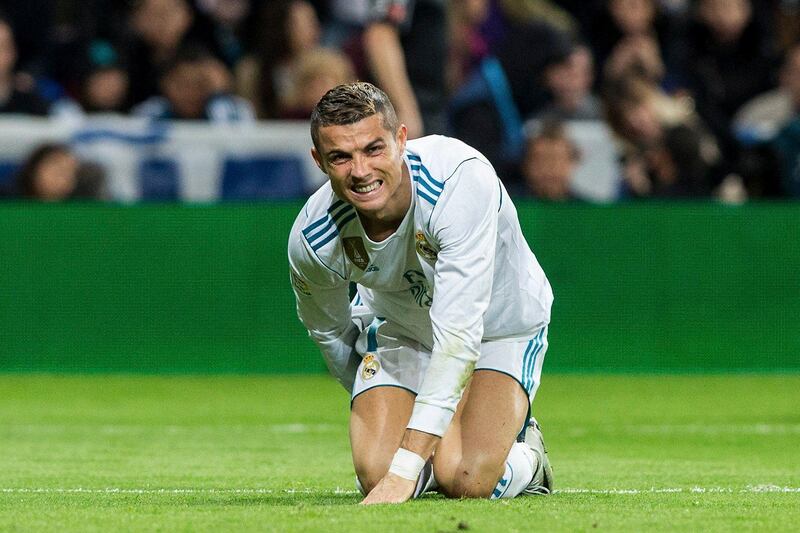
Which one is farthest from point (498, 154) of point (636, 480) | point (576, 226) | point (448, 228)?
point (448, 228)

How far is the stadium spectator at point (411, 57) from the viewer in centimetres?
1042

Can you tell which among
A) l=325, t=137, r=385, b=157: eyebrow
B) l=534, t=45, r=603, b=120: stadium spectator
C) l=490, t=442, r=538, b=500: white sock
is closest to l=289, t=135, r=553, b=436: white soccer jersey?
l=325, t=137, r=385, b=157: eyebrow

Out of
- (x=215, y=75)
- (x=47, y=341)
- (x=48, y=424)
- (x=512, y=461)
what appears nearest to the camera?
(x=512, y=461)

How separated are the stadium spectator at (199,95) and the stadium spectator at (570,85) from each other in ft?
8.53

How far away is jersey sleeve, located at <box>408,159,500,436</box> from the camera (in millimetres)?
4602

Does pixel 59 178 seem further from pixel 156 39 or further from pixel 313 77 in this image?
pixel 313 77

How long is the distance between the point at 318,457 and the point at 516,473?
1903mm

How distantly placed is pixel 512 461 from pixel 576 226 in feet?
20.0

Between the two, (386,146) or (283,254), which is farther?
(283,254)

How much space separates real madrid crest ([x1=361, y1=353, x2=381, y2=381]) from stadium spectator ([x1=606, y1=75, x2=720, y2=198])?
20.7 ft

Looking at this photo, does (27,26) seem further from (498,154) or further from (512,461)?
(512,461)

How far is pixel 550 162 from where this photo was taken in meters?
11.3

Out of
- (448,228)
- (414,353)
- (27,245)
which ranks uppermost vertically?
(448,228)

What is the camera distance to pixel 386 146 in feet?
15.4
